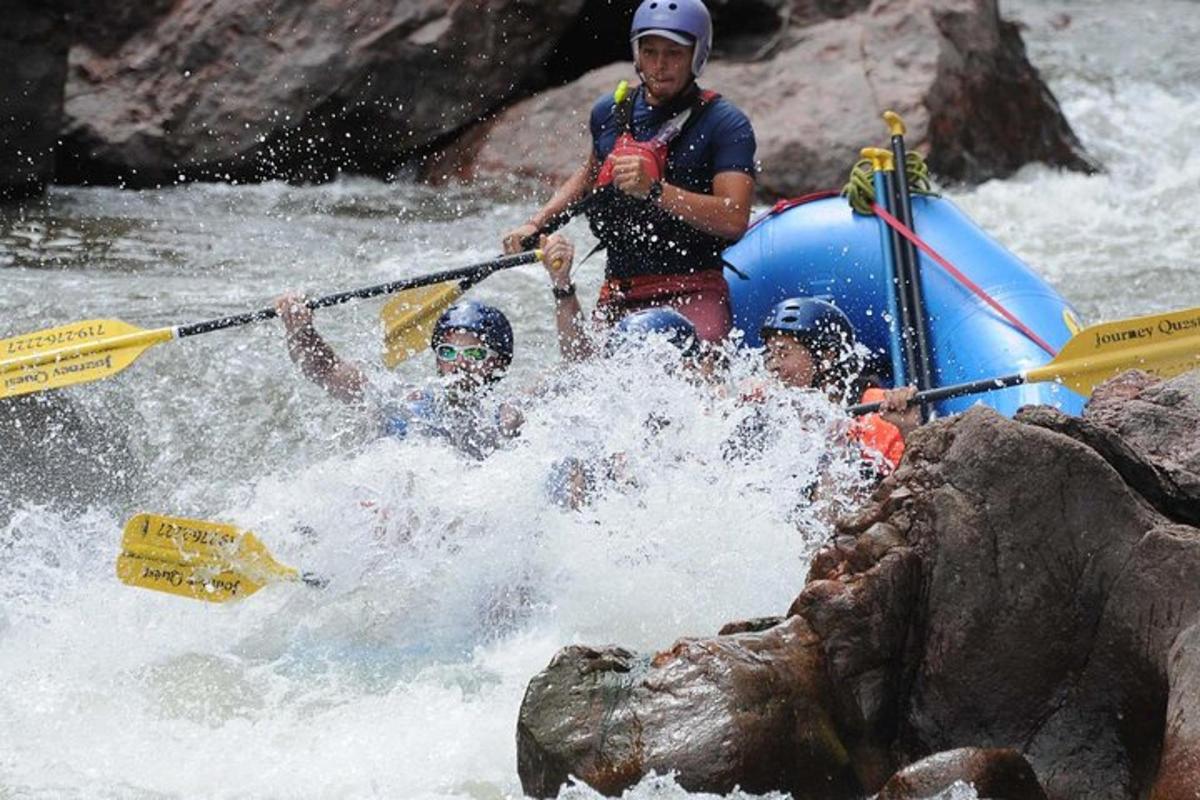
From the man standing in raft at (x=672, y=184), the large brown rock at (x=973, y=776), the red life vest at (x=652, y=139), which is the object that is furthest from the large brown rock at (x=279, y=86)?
the large brown rock at (x=973, y=776)

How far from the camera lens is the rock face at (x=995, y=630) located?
144 inches

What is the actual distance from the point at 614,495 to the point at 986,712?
70.0 inches

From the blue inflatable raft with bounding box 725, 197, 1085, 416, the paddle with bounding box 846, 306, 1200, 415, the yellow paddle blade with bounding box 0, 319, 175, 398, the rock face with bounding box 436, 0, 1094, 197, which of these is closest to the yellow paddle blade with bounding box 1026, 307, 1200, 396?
the paddle with bounding box 846, 306, 1200, 415

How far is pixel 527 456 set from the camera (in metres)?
5.42

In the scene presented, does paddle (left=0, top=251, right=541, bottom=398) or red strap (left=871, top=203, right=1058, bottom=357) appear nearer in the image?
red strap (left=871, top=203, right=1058, bottom=357)

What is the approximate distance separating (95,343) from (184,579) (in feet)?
3.97

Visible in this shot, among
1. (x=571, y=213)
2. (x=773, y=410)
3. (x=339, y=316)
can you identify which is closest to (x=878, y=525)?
(x=773, y=410)

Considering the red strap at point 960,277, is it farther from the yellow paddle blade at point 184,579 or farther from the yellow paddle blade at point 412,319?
the yellow paddle blade at point 184,579

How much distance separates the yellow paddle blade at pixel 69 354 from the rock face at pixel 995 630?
274cm

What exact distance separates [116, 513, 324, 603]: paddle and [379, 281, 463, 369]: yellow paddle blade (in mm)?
1114

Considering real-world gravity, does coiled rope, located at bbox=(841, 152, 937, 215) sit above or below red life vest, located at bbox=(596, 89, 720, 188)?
below

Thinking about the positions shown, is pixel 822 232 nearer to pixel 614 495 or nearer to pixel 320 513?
pixel 614 495

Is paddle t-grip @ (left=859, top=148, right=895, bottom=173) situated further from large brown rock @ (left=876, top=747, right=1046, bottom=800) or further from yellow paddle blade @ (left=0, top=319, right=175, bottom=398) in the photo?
large brown rock @ (left=876, top=747, right=1046, bottom=800)

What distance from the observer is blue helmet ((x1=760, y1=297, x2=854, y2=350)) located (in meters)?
5.58
